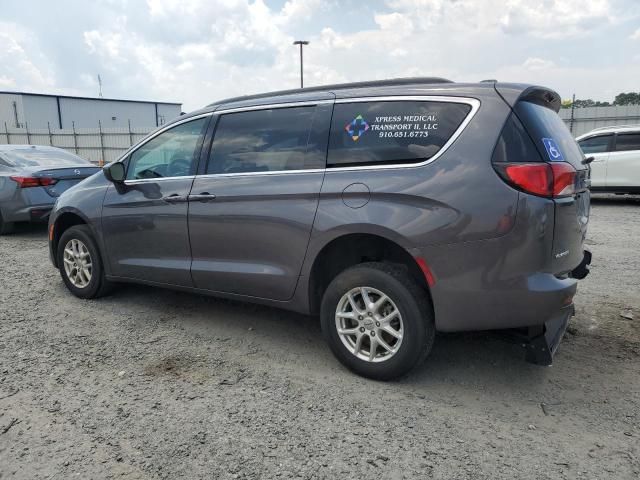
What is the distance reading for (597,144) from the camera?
37.7 ft

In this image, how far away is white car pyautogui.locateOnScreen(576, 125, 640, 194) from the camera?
10906 mm

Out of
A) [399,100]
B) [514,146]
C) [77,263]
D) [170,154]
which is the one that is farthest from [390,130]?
[77,263]

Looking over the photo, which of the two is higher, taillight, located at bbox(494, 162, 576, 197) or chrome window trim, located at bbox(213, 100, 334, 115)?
chrome window trim, located at bbox(213, 100, 334, 115)

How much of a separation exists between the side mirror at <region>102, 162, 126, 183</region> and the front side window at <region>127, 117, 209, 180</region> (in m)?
0.06

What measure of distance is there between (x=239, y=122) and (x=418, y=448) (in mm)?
2653

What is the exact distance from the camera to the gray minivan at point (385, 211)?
2854 millimetres

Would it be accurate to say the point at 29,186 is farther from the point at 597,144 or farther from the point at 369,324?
the point at 597,144

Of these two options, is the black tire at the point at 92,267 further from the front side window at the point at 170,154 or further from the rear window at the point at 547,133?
the rear window at the point at 547,133

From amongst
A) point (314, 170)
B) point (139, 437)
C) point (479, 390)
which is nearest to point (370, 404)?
point (479, 390)

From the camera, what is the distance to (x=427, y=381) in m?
3.32

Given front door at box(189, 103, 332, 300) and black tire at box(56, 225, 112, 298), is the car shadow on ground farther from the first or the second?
front door at box(189, 103, 332, 300)

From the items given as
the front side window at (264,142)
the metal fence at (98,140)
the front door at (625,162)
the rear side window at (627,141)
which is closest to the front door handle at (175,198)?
the front side window at (264,142)

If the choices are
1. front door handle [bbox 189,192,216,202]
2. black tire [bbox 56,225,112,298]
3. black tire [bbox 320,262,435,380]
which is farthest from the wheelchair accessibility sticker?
black tire [bbox 56,225,112,298]

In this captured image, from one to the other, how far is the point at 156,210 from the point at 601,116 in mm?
16820
